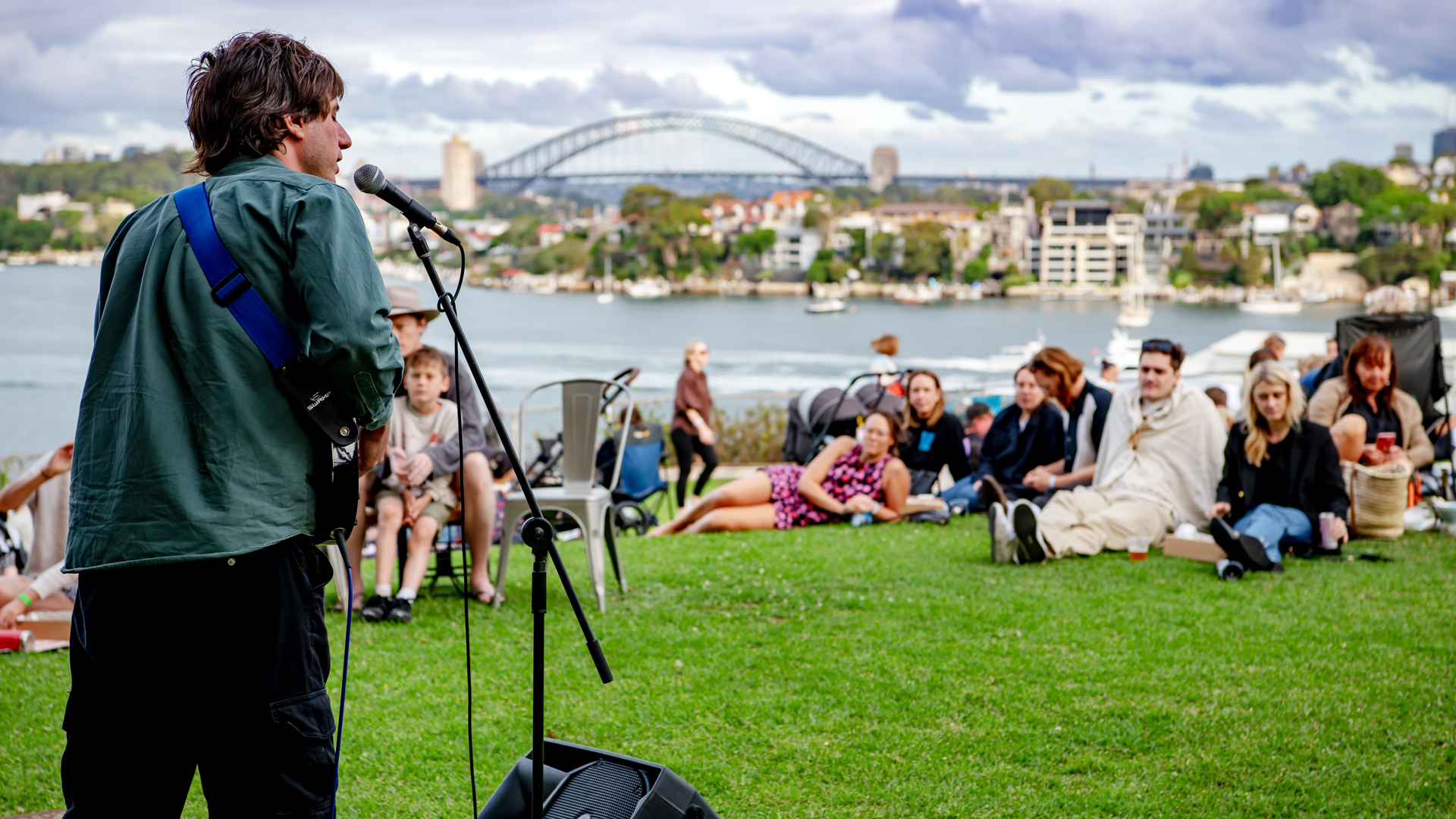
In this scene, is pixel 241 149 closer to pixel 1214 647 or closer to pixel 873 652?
pixel 873 652

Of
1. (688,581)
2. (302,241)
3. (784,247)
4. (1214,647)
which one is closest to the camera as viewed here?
(302,241)

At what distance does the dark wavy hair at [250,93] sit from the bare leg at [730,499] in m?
5.93

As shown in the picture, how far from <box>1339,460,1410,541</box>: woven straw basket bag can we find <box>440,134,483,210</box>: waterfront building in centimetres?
17600

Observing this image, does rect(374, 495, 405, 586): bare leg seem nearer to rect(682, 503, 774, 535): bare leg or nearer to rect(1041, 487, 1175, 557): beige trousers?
rect(682, 503, 774, 535): bare leg

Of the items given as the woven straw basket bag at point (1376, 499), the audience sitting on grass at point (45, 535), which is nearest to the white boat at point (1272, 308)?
the woven straw basket bag at point (1376, 499)

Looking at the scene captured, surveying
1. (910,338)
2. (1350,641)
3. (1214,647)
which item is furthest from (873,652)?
(910,338)

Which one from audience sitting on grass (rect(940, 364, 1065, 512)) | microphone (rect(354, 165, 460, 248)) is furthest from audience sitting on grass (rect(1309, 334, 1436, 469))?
microphone (rect(354, 165, 460, 248))

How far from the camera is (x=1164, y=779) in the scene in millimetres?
3191

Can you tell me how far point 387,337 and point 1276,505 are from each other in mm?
5624

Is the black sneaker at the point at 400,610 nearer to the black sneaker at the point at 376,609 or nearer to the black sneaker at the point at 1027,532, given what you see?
the black sneaker at the point at 376,609

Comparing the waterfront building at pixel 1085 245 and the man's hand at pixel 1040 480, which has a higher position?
the waterfront building at pixel 1085 245

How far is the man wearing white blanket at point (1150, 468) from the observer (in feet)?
20.9

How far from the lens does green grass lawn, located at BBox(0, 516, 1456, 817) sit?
124 inches

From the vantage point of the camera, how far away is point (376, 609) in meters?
5.00
